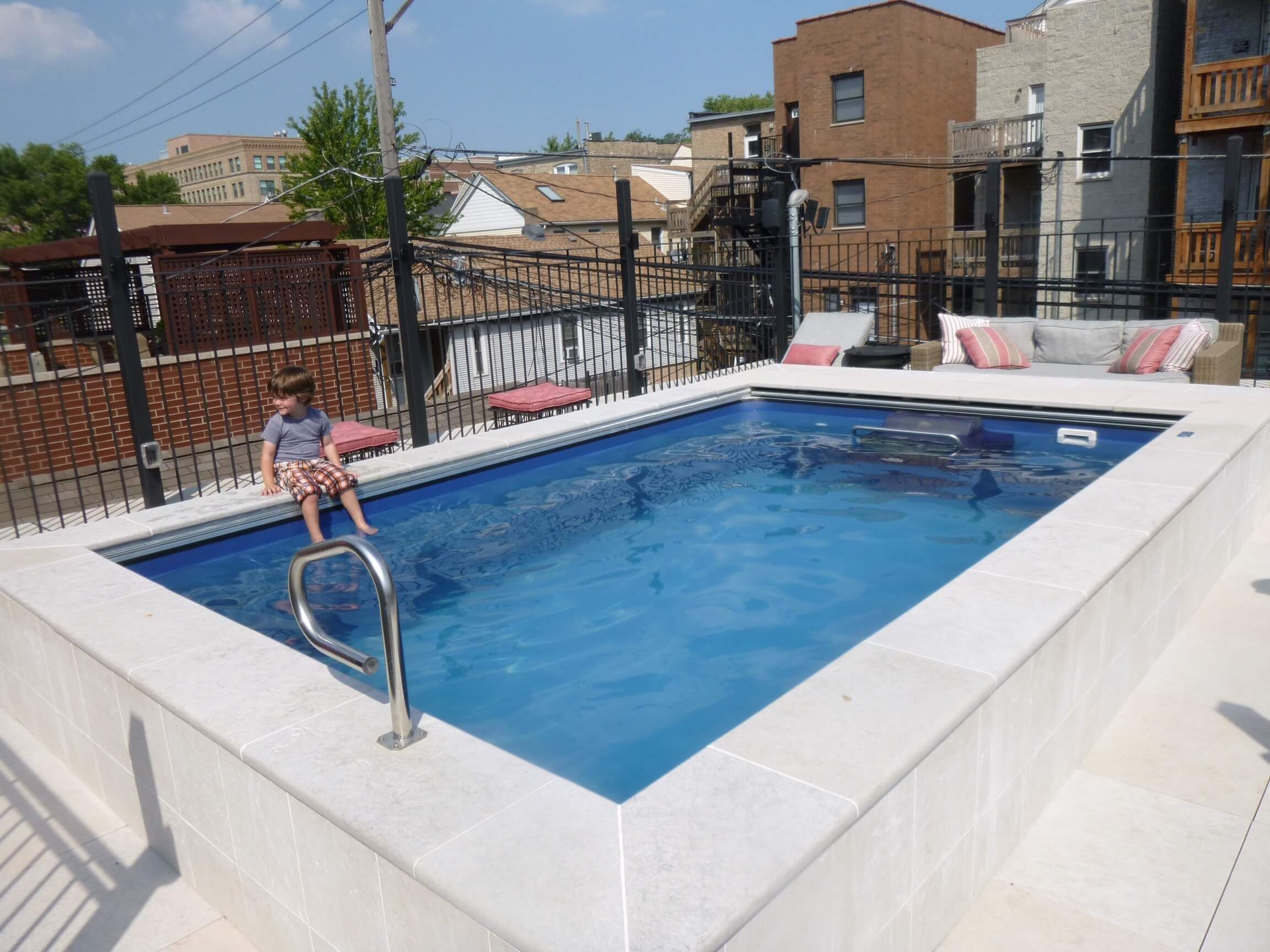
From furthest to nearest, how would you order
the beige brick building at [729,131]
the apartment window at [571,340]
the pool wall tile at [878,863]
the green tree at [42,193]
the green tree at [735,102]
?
the green tree at [735,102] → the green tree at [42,193] → the beige brick building at [729,131] → the apartment window at [571,340] → the pool wall tile at [878,863]

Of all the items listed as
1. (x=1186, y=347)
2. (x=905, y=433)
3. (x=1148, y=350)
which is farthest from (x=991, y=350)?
(x=905, y=433)

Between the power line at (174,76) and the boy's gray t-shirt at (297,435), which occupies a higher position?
the power line at (174,76)

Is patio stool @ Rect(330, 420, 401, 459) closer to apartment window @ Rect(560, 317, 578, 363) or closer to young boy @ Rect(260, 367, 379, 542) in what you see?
young boy @ Rect(260, 367, 379, 542)

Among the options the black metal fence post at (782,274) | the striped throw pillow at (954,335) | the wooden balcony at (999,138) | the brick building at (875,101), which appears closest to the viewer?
the striped throw pillow at (954,335)

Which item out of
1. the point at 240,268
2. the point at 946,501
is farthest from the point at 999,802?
the point at 240,268

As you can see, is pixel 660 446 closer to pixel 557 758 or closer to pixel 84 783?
pixel 557 758

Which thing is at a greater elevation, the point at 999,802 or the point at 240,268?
the point at 240,268

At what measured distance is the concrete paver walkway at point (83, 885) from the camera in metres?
2.76

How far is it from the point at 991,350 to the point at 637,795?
8.42 m

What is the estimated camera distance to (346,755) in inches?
101

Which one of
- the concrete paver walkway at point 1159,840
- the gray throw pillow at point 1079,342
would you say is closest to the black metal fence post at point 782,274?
the gray throw pillow at point 1079,342

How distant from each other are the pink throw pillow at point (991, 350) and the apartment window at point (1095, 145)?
14.7m

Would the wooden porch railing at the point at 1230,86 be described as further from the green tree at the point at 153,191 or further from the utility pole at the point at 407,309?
the green tree at the point at 153,191

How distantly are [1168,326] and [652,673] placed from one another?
22.4 feet
